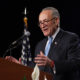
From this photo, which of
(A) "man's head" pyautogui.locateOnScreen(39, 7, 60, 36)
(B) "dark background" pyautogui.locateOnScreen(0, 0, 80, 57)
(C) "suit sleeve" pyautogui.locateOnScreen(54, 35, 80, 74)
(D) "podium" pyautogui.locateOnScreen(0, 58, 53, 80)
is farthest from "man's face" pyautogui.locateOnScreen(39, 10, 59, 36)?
(B) "dark background" pyautogui.locateOnScreen(0, 0, 80, 57)

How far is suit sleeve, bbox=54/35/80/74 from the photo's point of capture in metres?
2.37

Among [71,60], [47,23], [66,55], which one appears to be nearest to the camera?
[71,60]

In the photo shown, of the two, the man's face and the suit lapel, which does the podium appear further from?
the man's face

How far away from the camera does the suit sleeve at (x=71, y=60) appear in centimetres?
237

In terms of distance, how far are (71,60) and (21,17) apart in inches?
138

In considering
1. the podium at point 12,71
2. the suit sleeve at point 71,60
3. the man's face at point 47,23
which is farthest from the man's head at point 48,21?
the podium at point 12,71

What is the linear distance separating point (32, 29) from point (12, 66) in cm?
415

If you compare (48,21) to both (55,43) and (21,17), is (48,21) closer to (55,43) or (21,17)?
(55,43)

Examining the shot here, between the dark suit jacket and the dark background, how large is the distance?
108 inches

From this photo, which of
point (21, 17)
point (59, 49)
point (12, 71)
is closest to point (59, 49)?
point (59, 49)

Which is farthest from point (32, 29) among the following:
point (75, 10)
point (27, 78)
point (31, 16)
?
point (27, 78)

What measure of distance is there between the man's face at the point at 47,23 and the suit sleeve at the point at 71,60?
0.24 meters

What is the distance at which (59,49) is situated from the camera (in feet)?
8.63

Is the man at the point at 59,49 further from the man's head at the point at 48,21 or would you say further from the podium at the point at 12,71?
the podium at the point at 12,71
